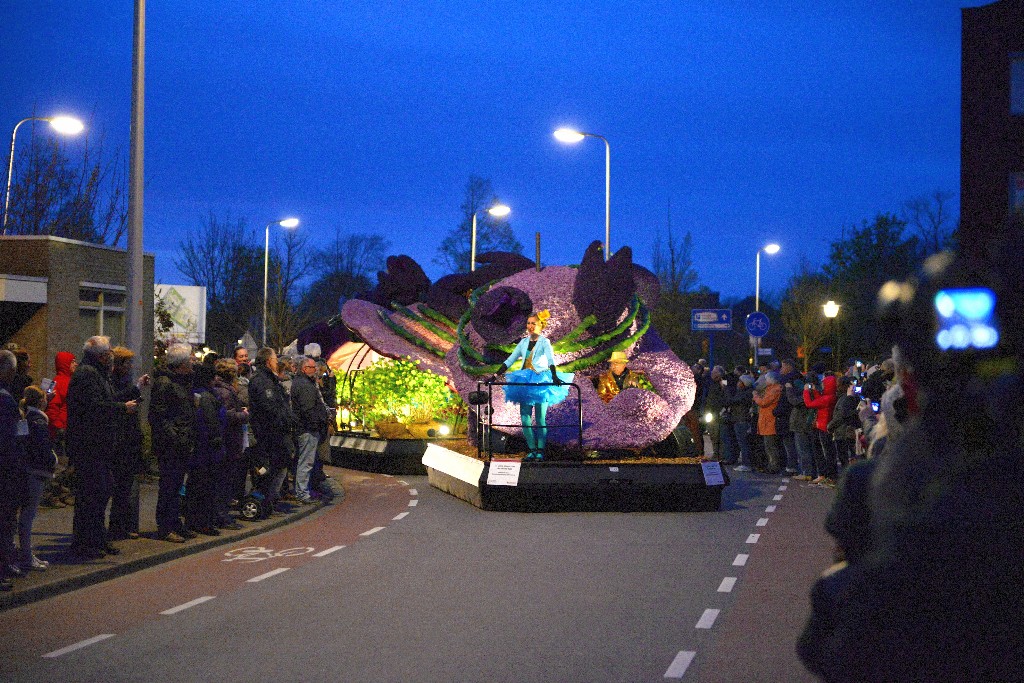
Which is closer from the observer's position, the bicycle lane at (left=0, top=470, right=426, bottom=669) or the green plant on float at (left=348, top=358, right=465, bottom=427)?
the bicycle lane at (left=0, top=470, right=426, bottom=669)

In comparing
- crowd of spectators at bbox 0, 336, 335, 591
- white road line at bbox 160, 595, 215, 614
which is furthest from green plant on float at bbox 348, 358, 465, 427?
white road line at bbox 160, 595, 215, 614

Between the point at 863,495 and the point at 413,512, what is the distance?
15449 mm

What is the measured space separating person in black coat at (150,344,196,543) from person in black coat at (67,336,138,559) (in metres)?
1.18

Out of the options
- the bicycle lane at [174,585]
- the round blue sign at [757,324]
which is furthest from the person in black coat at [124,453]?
the round blue sign at [757,324]

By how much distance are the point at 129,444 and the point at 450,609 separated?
4.41 m

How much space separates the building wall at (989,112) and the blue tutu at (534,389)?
81.4ft

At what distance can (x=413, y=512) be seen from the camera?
58.5 feet

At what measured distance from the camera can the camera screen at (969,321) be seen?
245 centimetres

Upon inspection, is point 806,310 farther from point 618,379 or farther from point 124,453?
point 124,453

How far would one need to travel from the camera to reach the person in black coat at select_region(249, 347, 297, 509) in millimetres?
16516

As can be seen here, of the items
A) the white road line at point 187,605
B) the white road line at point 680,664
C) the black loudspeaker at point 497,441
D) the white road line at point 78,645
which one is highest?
the black loudspeaker at point 497,441

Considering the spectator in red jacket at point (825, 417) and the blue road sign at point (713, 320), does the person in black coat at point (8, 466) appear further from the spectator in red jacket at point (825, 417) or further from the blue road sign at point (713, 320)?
the blue road sign at point (713, 320)

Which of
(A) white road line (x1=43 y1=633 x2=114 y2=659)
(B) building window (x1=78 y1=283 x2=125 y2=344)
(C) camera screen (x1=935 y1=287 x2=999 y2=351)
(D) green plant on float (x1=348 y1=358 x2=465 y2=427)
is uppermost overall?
(B) building window (x1=78 y1=283 x2=125 y2=344)

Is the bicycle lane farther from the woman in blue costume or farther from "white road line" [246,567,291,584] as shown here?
the woman in blue costume
